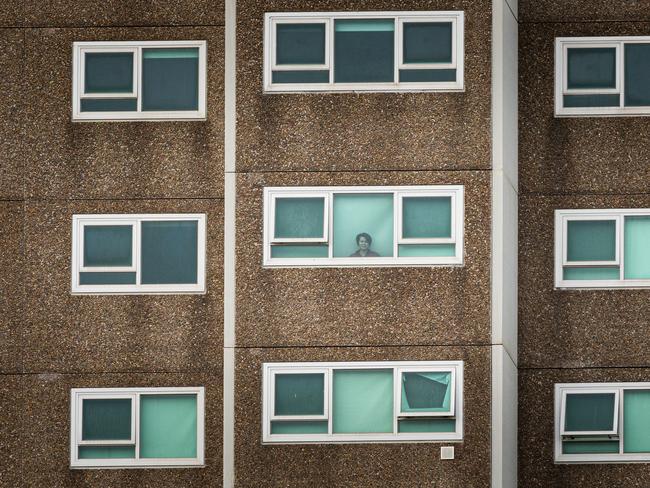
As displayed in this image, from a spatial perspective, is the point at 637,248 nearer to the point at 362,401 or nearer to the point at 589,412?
the point at 589,412

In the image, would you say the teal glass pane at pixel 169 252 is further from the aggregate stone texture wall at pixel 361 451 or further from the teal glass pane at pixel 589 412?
the teal glass pane at pixel 589 412

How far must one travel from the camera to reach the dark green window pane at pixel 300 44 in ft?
34.2

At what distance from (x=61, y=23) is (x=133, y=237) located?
285cm

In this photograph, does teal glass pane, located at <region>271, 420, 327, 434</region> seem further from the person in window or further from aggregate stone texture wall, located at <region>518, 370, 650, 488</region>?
aggregate stone texture wall, located at <region>518, 370, 650, 488</region>

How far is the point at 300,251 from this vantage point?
10250mm

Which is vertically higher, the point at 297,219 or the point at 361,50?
the point at 361,50

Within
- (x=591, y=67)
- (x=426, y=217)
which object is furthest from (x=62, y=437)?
(x=591, y=67)

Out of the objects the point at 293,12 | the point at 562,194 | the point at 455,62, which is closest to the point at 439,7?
the point at 455,62

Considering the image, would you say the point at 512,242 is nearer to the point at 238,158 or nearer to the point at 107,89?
the point at 238,158

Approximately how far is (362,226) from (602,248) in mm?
3061

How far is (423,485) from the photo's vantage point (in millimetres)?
10039

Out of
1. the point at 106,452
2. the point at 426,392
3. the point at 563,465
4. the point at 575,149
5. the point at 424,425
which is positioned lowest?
the point at 563,465

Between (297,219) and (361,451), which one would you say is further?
(297,219)

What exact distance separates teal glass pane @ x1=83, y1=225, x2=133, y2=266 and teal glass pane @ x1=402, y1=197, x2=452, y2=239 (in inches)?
135
